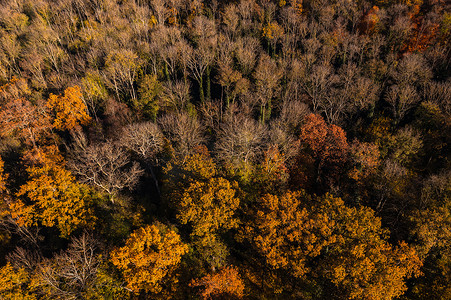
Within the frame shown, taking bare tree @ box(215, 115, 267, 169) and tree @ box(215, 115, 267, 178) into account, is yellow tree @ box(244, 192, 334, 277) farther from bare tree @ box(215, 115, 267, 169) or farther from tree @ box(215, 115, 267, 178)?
bare tree @ box(215, 115, 267, 169)

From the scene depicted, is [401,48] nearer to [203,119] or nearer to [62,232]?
[203,119]

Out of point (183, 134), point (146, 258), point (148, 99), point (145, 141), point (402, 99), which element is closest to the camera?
point (146, 258)

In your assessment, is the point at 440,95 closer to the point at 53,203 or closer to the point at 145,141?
the point at 145,141

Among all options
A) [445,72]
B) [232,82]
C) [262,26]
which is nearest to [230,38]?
[262,26]

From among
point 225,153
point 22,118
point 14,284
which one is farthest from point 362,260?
point 22,118

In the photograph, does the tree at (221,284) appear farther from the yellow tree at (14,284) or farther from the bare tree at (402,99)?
the bare tree at (402,99)
